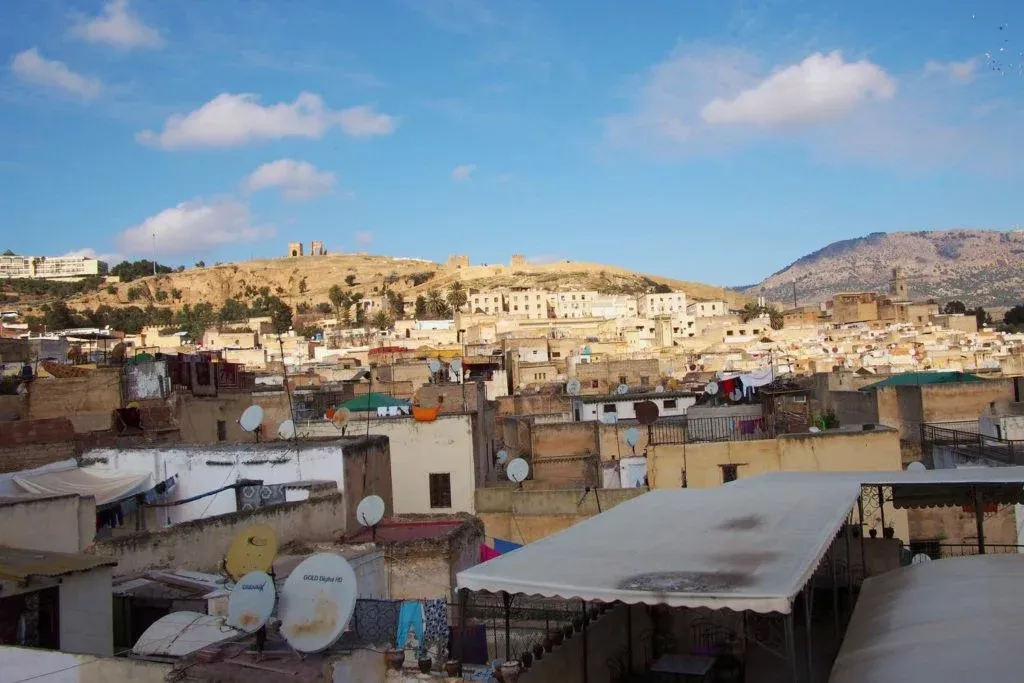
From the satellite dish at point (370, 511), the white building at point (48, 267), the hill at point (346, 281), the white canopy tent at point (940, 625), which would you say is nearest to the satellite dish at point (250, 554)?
the satellite dish at point (370, 511)

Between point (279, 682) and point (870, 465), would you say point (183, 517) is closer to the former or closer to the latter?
point (279, 682)

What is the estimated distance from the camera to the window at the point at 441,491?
59.5ft

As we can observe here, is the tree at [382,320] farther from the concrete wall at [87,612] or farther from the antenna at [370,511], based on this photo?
the concrete wall at [87,612]

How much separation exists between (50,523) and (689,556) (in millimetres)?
7938

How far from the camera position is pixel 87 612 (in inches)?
336

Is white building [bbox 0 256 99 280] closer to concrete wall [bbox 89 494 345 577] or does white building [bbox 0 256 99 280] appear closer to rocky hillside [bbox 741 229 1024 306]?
rocky hillside [bbox 741 229 1024 306]

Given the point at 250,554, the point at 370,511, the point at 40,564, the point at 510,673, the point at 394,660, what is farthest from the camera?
the point at 370,511

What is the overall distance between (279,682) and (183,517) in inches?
327

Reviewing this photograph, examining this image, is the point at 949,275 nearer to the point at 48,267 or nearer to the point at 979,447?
the point at 48,267

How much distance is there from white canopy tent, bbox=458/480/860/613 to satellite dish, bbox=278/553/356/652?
1.41m

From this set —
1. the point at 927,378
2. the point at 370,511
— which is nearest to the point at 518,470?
the point at 370,511

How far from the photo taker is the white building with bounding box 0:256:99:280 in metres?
150

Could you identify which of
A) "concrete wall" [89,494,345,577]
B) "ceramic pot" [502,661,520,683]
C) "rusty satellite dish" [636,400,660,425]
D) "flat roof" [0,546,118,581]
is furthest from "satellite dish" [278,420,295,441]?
"ceramic pot" [502,661,520,683]

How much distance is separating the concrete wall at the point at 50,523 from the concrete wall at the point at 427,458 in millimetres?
7563
